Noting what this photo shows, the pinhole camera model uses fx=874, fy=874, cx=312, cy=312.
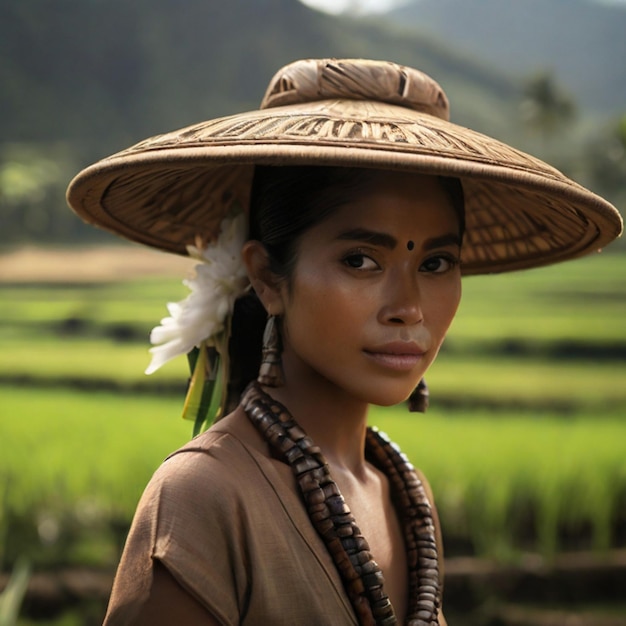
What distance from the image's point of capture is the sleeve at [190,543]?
3.71 ft

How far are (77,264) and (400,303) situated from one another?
15.6ft

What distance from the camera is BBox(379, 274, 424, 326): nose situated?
126cm

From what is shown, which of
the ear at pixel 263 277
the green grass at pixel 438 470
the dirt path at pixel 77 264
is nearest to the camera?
the ear at pixel 263 277

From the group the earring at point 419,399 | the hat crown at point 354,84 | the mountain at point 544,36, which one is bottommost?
the earring at point 419,399

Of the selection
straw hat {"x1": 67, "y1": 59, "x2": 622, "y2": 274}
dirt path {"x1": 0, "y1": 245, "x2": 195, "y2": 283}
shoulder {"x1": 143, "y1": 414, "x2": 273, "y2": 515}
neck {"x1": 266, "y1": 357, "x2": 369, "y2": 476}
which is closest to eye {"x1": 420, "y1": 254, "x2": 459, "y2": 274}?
straw hat {"x1": 67, "y1": 59, "x2": 622, "y2": 274}

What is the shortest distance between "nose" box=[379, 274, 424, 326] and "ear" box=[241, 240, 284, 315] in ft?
0.62

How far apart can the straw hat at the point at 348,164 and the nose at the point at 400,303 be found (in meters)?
0.21

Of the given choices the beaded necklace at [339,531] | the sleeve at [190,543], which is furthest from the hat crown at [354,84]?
the sleeve at [190,543]

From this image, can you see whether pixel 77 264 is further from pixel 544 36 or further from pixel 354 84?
pixel 544 36

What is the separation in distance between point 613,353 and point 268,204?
4.36m

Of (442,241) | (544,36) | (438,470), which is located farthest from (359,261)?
(544,36)

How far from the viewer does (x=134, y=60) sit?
6562 mm

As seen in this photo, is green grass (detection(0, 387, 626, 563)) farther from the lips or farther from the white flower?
the lips

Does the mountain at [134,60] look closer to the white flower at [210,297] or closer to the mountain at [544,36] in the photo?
the mountain at [544,36]
